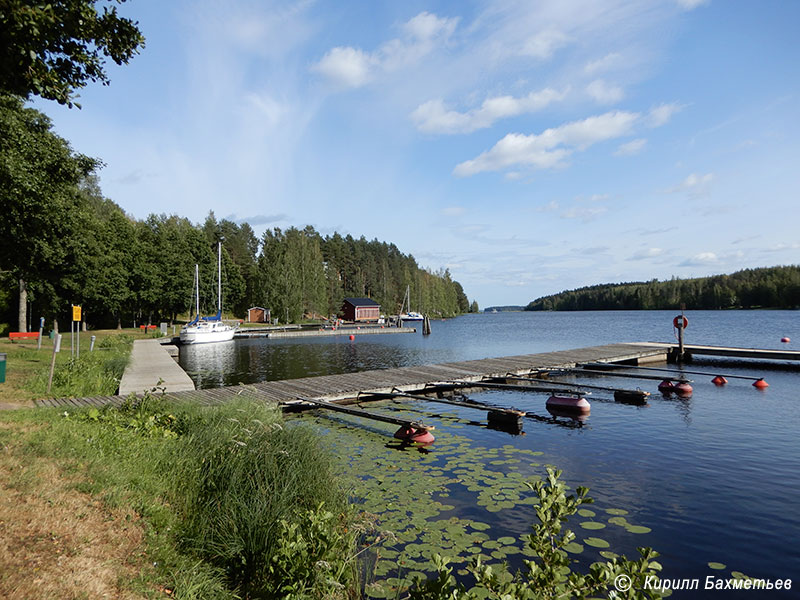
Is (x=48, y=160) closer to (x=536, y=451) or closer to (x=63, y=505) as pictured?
(x=63, y=505)

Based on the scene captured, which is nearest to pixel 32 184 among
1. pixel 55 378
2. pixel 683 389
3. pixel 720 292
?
pixel 55 378

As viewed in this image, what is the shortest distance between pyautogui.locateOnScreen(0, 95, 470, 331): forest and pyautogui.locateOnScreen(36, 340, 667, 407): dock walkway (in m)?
9.95

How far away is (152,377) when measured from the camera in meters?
17.8

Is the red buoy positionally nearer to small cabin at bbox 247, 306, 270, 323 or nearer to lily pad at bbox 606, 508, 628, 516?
lily pad at bbox 606, 508, 628, 516

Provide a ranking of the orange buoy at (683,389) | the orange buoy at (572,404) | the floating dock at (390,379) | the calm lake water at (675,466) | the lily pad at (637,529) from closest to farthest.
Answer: the calm lake water at (675,466) → the lily pad at (637,529) → the floating dock at (390,379) → the orange buoy at (572,404) → the orange buoy at (683,389)

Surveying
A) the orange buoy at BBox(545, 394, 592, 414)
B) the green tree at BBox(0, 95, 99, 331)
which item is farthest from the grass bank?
the orange buoy at BBox(545, 394, 592, 414)

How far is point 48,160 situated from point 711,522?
26.8m

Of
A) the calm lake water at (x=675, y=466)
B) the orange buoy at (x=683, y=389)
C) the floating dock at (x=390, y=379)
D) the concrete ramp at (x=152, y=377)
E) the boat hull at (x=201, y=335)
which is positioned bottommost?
the calm lake water at (x=675, y=466)

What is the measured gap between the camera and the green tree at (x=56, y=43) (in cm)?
469

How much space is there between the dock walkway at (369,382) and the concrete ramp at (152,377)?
169 mm

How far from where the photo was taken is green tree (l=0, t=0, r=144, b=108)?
4.69 metres

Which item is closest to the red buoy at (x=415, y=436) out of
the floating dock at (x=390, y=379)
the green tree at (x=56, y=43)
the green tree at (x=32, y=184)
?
the floating dock at (x=390, y=379)

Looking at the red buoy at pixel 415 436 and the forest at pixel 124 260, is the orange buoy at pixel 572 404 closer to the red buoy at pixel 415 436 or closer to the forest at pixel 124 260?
the red buoy at pixel 415 436

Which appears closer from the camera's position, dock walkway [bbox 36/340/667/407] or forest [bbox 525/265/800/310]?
dock walkway [bbox 36/340/667/407]
